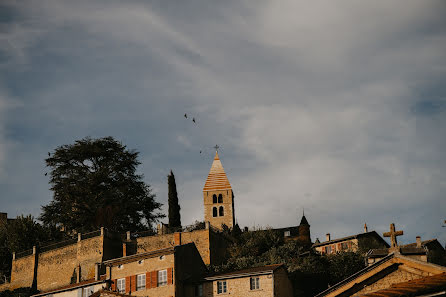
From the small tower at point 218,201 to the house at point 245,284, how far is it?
53220 mm

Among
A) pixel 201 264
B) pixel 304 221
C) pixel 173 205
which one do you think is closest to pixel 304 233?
pixel 304 221

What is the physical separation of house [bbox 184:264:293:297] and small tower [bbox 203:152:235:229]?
175ft

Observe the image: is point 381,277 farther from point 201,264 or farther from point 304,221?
point 304,221

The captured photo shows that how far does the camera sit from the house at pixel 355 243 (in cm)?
6241

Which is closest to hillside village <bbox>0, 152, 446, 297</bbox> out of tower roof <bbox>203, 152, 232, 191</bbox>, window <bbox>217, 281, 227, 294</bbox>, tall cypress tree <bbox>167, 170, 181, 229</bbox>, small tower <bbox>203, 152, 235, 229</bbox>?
window <bbox>217, 281, 227, 294</bbox>

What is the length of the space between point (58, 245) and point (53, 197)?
750cm

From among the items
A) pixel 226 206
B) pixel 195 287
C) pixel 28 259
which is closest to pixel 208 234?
pixel 195 287

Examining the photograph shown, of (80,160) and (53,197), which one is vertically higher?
(80,160)

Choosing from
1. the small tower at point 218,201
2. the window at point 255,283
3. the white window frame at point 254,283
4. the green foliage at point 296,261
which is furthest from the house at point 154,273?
the small tower at point 218,201

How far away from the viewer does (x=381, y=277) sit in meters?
25.6

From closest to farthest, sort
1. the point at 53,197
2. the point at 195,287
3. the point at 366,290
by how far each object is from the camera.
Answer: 1. the point at 366,290
2. the point at 195,287
3. the point at 53,197

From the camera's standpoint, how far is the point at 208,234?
192ft

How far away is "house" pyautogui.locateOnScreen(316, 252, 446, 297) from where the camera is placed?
2502cm

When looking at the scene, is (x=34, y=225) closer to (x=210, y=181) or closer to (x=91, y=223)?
(x=91, y=223)
